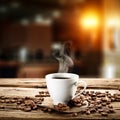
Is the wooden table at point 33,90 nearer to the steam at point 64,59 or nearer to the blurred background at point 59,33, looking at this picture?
the steam at point 64,59

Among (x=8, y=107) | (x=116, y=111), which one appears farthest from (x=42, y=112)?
(x=116, y=111)

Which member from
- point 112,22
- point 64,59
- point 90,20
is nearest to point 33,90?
point 64,59

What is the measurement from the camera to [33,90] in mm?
1362

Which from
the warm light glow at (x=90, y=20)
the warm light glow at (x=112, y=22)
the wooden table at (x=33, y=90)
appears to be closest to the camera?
the wooden table at (x=33, y=90)

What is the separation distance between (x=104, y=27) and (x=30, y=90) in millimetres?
4717

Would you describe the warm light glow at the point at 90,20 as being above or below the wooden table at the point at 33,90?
above

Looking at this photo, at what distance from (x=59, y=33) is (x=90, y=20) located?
677mm

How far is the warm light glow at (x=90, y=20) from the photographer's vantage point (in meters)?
6.07

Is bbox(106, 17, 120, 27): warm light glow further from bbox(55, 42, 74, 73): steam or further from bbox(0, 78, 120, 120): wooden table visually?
bbox(55, 42, 74, 73): steam

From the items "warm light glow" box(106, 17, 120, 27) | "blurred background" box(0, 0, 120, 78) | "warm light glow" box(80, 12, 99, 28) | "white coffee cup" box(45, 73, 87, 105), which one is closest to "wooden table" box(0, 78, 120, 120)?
"white coffee cup" box(45, 73, 87, 105)

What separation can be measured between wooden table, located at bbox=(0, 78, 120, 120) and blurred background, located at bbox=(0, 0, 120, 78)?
4302mm

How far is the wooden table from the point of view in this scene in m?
1.00

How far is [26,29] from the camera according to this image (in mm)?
6273

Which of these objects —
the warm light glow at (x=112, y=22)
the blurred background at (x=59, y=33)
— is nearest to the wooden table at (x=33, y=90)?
the blurred background at (x=59, y=33)
